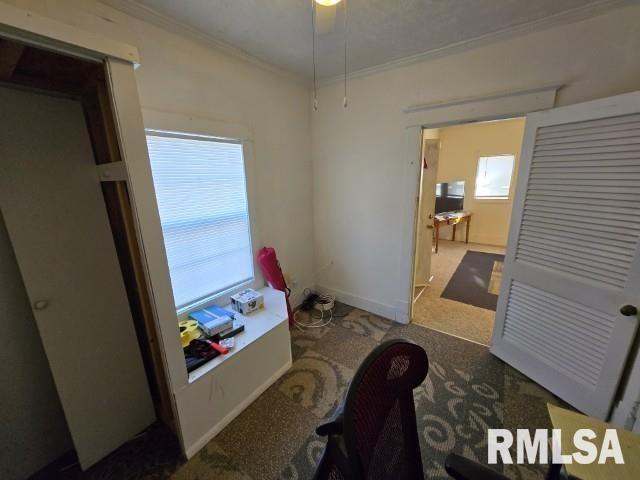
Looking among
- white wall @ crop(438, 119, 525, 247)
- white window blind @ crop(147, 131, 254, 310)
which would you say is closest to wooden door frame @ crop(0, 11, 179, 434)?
white window blind @ crop(147, 131, 254, 310)

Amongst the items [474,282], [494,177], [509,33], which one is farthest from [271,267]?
[494,177]

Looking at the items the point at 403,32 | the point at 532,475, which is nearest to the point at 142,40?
the point at 403,32

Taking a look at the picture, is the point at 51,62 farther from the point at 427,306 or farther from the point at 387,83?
the point at 427,306

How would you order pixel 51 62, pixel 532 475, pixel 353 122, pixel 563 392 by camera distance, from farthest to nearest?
pixel 353 122
pixel 563 392
pixel 532 475
pixel 51 62

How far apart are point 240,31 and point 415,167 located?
1.74 meters

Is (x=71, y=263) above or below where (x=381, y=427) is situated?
above

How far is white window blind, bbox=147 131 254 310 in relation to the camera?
5.65ft

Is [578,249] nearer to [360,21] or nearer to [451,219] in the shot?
[360,21]

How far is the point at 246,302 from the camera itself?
206 cm

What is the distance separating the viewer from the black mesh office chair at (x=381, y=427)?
1.66 feet

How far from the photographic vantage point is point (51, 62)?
101 cm

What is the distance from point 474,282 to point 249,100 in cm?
375

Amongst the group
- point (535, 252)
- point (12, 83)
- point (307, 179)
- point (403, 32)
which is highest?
point (403, 32)

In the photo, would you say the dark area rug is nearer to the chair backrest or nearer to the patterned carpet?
the patterned carpet
